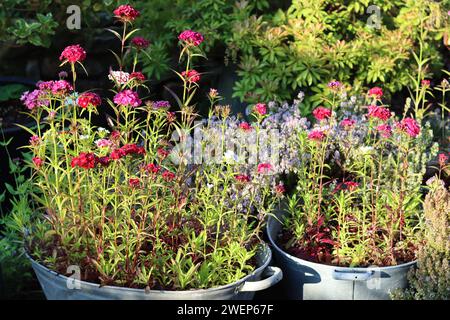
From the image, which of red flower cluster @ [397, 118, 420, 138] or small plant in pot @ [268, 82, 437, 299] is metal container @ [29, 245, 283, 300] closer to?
small plant in pot @ [268, 82, 437, 299]

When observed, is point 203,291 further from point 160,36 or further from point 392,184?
point 160,36

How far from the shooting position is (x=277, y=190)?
11.0 feet

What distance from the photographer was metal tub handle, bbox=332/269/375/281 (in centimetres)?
340

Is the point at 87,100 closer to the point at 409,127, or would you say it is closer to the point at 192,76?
the point at 192,76

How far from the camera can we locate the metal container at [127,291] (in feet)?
9.95

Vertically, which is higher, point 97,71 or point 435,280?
point 97,71

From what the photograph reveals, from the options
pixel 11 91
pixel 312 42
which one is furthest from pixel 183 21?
pixel 11 91

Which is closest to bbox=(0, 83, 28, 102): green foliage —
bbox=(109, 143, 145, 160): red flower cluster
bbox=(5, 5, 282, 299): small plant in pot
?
bbox=(5, 5, 282, 299): small plant in pot

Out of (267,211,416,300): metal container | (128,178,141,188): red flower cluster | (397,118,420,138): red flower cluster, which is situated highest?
(397,118,420,138): red flower cluster

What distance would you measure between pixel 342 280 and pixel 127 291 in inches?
41.7

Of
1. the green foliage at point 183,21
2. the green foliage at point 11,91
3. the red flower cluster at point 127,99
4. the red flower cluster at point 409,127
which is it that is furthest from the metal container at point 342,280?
the green foliage at point 11,91

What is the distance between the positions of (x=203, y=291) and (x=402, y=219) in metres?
1.17
